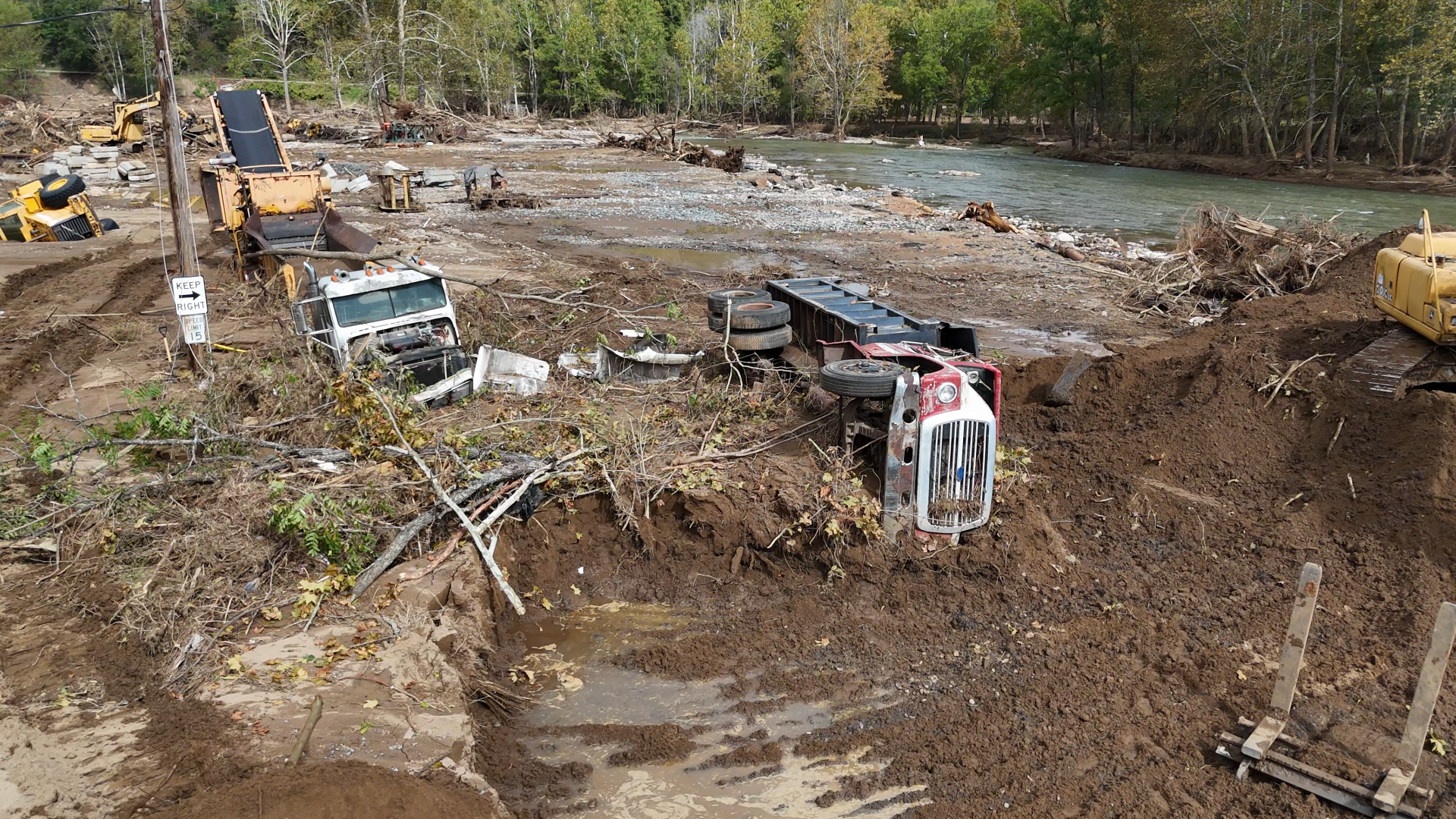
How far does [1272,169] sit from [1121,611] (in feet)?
154

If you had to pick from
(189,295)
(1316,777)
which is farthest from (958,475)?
(189,295)

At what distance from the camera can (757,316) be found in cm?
1116

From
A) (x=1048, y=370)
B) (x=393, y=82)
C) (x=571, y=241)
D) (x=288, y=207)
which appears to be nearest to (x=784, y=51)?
(x=393, y=82)

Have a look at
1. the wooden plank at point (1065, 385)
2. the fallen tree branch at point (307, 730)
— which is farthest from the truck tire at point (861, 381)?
the fallen tree branch at point (307, 730)

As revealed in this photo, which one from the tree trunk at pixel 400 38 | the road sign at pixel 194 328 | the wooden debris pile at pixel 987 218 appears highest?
the tree trunk at pixel 400 38

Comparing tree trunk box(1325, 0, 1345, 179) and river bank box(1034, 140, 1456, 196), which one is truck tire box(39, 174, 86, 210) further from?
tree trunk box(1325, 0, 1345, 179)

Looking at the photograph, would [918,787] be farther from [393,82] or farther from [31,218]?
[393,82]

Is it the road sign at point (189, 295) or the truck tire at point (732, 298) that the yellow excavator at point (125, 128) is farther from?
the truck tire at point (732, 298)

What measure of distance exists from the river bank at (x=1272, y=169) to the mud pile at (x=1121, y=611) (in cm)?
3645

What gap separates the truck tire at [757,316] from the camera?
11.1 meters

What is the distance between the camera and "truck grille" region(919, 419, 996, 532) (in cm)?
758

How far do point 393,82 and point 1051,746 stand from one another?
8197 centimetres

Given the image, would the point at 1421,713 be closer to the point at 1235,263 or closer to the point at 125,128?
the point at 1235,263

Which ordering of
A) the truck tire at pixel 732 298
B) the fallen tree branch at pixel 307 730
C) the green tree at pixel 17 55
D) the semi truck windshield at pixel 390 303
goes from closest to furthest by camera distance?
the fallen tree branch at pixel 307 730 < the semi truck windshield at pixel 390 303 < the truck tire at pixel 732 298 < the green tree at pixel 17 55
